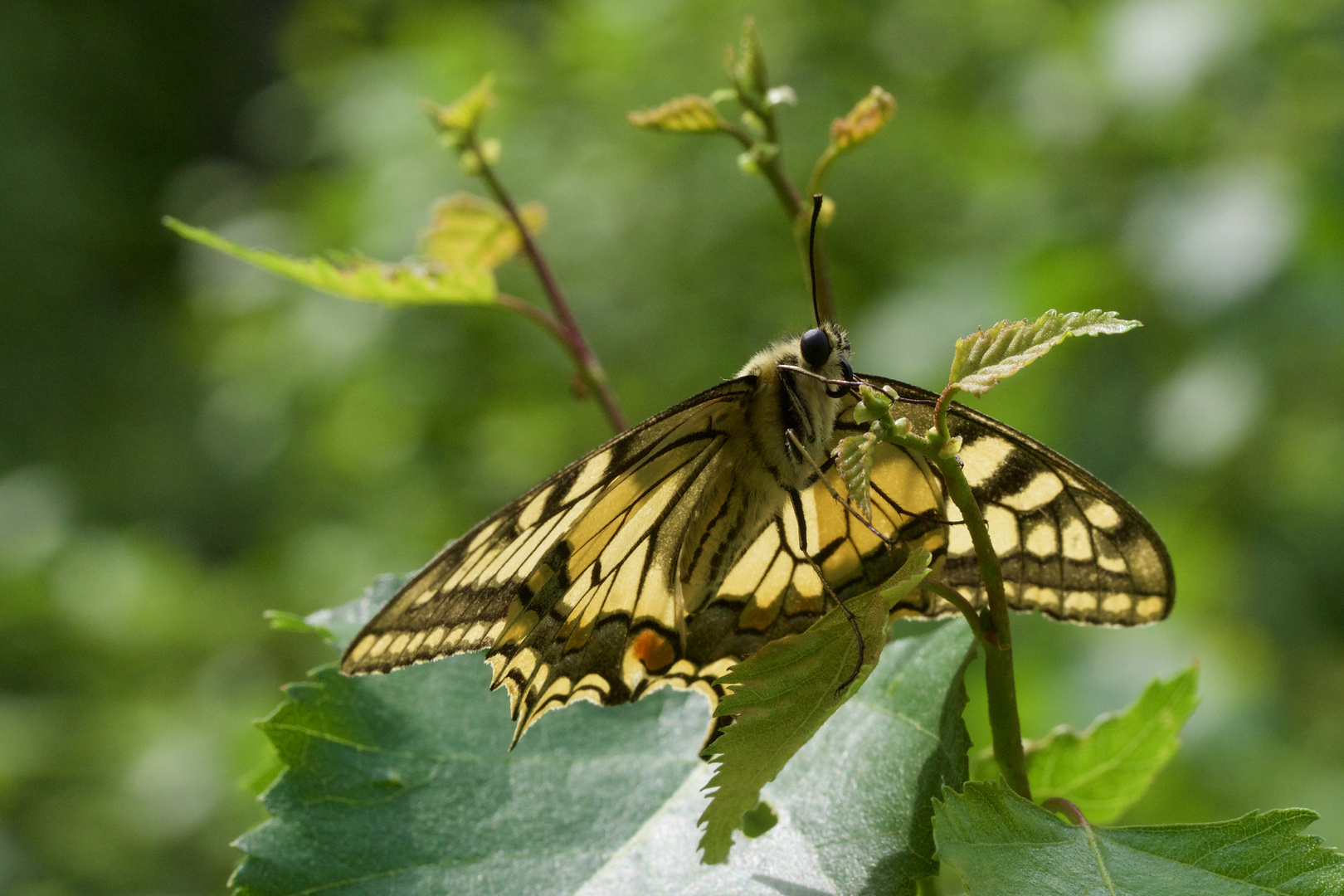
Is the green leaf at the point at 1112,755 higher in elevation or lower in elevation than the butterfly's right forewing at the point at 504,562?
lower

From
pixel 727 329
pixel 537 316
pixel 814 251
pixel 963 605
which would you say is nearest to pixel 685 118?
pixel 814 251

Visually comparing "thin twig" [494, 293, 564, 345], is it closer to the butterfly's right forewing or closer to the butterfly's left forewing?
the butterfly's right forewing

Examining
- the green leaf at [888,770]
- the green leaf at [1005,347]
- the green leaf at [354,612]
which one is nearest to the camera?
the green leaf at [1005,347]

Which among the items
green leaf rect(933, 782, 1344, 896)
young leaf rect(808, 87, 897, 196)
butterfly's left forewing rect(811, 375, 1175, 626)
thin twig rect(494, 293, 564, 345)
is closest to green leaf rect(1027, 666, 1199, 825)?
butterfly's left forewing rect(811, 375, 1175, 626)

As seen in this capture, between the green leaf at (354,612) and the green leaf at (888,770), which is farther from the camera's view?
the green leaf at (354,612)

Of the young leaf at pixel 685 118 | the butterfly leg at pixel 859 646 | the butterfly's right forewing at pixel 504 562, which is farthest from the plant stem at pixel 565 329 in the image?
the butterfly leg at pixel 859 646

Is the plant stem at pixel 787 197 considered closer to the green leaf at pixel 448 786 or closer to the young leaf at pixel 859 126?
the young leaf at pixel 859 126
